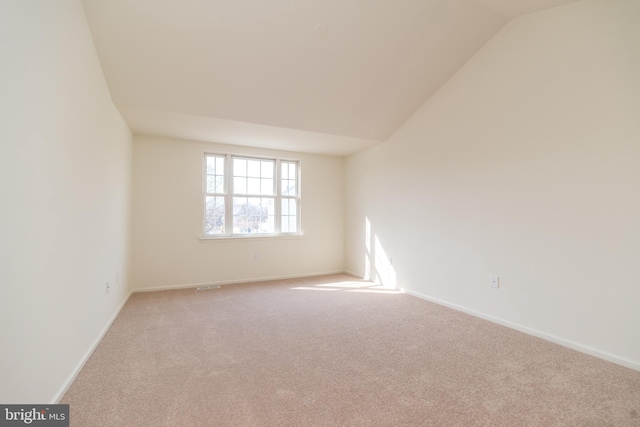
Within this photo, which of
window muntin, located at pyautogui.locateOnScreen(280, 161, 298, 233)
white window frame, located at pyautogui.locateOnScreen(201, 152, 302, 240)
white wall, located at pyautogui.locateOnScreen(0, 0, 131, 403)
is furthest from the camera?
window muntin, located at pyautogui.locateOnScreen(280, 161, 298, 233)

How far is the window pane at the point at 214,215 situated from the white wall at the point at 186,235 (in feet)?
0.46

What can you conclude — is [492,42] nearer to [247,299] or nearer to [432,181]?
[432,181]

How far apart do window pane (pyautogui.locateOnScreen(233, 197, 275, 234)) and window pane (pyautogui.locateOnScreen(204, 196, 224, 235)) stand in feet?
0.67

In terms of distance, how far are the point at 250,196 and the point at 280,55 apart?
8.36 ft

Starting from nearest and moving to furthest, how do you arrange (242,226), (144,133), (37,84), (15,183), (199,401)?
(15,183), (37,84), (199,401), (144,133), (242,226)

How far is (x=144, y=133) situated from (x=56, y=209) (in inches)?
111

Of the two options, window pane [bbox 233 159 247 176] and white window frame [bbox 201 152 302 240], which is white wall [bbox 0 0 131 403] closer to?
white window frame [bbox 201 152 302 240]

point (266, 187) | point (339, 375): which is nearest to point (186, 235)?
point (266, 187)

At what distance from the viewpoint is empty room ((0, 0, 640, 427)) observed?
60.5 inches

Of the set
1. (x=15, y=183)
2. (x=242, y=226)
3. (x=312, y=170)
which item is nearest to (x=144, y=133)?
(x=242, y=226)

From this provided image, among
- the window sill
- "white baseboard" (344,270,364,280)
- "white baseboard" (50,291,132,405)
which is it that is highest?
the window sill

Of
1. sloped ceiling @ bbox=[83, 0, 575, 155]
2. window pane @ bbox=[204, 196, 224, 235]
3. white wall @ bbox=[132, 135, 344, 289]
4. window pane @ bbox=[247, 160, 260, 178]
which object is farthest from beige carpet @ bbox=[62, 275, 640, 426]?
window pane @ bbox=[247, 160, 260, 178]

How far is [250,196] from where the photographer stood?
491 centimetres

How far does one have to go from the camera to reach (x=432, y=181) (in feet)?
12.1
